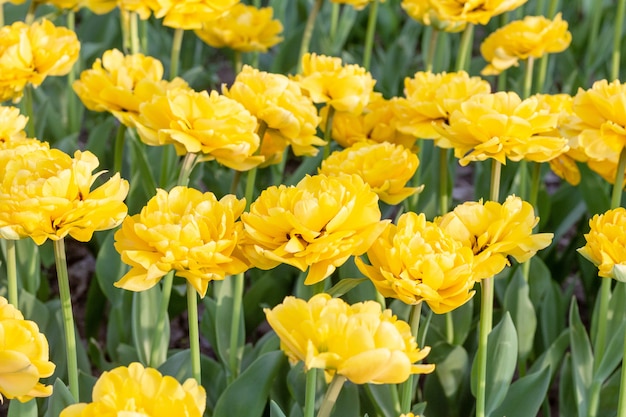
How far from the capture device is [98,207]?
93 cm

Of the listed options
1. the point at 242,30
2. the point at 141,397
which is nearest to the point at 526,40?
the point at 242,30

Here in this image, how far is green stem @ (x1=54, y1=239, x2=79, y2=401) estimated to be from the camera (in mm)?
969

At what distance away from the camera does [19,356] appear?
78 cm

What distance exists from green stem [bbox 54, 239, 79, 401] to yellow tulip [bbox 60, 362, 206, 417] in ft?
0.84

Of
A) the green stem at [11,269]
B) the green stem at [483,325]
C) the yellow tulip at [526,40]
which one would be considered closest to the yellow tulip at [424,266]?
the green stem at [483,325]

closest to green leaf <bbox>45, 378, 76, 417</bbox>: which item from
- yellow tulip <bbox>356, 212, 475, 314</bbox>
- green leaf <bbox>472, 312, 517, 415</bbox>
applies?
yellow tulip <bbox>356, 212, 475, 314</bbox>

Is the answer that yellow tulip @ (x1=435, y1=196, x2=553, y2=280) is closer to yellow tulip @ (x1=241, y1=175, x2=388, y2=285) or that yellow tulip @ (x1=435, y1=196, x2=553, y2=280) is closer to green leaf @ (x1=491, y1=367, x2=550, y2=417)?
yellow tulip @ (x1=241, y1=175, x2=388, y2=285)

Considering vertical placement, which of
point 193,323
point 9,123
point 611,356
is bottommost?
point 611,356

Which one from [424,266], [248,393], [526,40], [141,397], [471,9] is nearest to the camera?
[141,397]

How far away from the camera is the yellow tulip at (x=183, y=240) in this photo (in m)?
0.91

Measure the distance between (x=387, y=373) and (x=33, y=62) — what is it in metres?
0.98

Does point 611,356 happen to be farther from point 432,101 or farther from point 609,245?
point 432,101

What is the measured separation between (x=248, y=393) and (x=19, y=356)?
1.27 feet

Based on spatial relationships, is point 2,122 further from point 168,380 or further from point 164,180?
point 168,380
